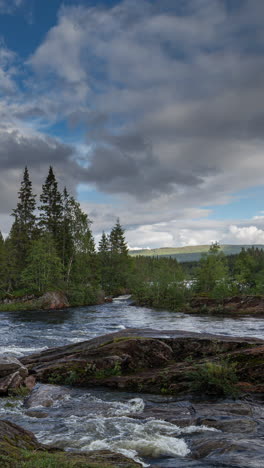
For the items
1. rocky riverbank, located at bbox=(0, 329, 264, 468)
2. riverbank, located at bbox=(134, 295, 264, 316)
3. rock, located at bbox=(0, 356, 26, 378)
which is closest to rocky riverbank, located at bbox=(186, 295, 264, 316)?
riverbank, located at bbox=(134, 295, 264, 316)

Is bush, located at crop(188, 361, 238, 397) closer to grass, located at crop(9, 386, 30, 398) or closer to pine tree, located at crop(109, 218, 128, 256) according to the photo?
grass, located at crop(9, 386, 30, 398)

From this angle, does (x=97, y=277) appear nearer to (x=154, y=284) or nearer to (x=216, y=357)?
(x=154, y=284)

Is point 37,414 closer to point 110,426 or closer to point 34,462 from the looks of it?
point 110,426

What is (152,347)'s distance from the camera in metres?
15.9

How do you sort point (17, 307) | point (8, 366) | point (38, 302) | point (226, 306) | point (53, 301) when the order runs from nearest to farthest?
point (8, 366)
point (226, 306)
point (17, 307)
point (38, 302)
point (53, 301)

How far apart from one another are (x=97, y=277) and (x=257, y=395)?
209ft

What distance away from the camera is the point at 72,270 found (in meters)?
66.9

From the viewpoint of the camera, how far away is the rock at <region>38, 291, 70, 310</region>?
166 feet

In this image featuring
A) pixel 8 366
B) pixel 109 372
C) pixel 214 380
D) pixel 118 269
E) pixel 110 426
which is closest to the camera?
pixel 110 426

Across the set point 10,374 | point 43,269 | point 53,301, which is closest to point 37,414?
point 10,374

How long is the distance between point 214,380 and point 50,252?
163ft

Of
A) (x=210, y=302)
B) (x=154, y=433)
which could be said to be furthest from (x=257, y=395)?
(x=210, y=302)


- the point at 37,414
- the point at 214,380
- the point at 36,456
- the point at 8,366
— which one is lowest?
the point at 37,414

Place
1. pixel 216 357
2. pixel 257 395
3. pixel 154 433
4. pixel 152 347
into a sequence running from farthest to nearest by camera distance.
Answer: pixel 152 347
pixel 216 357
pixel 257 395
pixel 154 433
